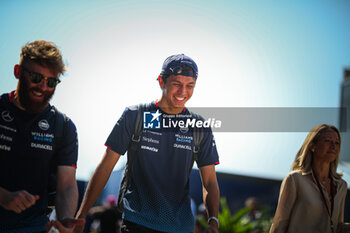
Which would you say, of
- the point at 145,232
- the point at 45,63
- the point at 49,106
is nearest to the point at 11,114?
the point at 49,106

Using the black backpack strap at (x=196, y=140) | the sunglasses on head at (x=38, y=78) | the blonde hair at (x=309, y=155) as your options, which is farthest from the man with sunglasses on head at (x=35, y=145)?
the blonde hair at (x=309, y=155)

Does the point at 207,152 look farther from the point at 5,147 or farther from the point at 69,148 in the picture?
the point at 5,147

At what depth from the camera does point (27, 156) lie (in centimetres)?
262

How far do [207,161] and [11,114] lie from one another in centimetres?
176

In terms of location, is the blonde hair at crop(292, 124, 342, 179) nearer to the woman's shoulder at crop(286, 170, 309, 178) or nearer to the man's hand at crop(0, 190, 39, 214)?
the woman's shoulder at crop(286, 170, 309, 178)

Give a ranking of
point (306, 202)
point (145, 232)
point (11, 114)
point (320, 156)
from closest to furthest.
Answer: point (11, 114) → point (145, 232) → point (306, 202) → point (320, 156)

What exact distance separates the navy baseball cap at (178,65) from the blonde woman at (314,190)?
2072 mm

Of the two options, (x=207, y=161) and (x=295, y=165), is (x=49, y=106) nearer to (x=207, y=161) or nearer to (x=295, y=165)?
(x=207, y=161)

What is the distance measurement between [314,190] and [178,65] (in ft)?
8.00

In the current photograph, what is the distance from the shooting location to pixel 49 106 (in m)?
2.82

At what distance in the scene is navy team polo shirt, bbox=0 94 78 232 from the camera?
2555 millimetres

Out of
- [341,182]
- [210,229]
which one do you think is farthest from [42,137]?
[341,182]

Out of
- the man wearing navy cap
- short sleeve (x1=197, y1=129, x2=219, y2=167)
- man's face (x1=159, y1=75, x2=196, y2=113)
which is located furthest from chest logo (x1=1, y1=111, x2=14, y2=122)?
short sleeve (x1=197, y1=129, x2=219, y2=167)

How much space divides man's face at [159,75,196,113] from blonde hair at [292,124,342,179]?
85.8 inches
